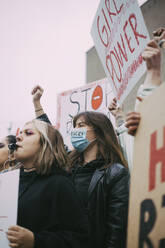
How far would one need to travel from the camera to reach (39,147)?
1.86 metres

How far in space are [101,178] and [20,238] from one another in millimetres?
785

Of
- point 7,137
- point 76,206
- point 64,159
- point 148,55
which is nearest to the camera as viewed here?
point 148,55

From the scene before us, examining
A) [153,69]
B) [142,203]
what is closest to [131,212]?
[142,203]

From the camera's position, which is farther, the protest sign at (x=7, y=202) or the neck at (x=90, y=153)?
the neck at (x=90, y=153)

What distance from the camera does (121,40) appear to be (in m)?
1.96

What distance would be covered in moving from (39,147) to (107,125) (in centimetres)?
71

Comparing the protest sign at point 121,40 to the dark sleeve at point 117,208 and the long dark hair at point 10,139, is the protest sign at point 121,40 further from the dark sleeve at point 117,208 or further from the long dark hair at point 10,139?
the long dark hair at point 10,139

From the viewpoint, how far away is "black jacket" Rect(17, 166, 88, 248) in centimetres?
138

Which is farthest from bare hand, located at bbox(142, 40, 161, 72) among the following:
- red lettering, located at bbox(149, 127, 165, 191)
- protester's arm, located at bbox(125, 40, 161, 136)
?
red lettering, located at bbox(149, 127, 165, 191)

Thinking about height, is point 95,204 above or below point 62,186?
below

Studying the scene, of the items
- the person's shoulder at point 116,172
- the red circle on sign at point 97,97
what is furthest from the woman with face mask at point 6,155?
the red circle on sign at point 97,97

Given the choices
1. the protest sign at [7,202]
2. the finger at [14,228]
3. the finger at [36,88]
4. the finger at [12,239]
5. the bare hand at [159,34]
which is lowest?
the finger at [12,239]

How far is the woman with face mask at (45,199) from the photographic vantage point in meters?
1.36

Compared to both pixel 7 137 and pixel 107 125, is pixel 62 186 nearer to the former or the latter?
pixel 107 125
